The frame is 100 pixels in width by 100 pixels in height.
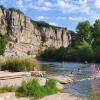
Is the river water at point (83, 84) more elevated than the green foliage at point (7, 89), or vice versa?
the green foliage at point (7, 89)

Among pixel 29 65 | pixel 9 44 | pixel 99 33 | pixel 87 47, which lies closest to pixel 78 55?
pixel 87 47

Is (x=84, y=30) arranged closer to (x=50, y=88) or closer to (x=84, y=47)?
(x=84, y=47)

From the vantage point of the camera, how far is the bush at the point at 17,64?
4133 centimetres

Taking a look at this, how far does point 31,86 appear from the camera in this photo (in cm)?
2355

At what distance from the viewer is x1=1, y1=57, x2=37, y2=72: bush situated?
41.3m

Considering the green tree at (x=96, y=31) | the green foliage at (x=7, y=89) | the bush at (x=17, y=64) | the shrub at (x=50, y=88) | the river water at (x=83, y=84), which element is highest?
the green tree at (x=96, y=31)

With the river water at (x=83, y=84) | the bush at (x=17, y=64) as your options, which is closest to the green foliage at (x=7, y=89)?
the river water at (x=83, y=84)

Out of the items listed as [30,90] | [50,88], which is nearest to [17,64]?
[50,88]

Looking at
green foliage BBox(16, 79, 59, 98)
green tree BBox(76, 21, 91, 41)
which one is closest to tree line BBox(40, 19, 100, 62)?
green tree BBox(76, 21, 91, 41)

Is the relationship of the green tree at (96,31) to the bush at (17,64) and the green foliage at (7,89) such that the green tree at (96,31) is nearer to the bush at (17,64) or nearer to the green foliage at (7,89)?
the bush at (17,64)

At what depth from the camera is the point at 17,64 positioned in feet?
136

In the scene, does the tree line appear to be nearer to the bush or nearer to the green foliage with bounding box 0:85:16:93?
the bush

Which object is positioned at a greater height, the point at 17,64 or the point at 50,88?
the point at 17,64

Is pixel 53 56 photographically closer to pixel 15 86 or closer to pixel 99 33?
pixel 99 33
